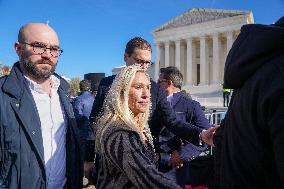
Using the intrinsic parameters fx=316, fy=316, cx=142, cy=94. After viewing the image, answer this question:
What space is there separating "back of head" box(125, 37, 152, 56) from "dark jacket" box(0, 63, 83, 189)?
1.51m

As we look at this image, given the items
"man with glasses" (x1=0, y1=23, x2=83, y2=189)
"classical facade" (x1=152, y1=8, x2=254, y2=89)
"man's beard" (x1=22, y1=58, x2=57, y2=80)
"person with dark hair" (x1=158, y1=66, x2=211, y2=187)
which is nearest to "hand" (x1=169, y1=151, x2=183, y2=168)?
"person with dark hair" (x1=158, y1=66, x2=211, y2=187)

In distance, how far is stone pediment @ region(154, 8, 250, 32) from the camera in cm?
5050

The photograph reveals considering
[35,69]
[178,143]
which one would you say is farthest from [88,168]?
[178,143]

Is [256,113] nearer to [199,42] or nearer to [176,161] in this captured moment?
[176,161]

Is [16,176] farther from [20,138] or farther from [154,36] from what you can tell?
[154,36]

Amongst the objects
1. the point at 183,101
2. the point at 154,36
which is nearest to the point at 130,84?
the point at 183,101

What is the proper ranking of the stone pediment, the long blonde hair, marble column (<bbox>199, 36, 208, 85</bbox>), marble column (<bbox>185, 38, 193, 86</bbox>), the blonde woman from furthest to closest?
marble column (<bbox>185, 38, 193, 86</bbox>) → marble column (<bbox>199, 36, 208, 85</bbox>) → the stone pediment → the long blonde hair → the blonde woman

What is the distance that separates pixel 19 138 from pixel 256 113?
6.06 ft

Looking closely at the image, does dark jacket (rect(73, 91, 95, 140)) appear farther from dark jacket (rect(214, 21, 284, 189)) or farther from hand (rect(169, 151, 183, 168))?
dark jacket (rect(214, 21, 284, 189))

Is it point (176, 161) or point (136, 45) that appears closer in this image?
point (176, 161)

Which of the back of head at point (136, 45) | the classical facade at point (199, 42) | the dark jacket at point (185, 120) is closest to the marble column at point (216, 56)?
the classical facade at point (199, 42)

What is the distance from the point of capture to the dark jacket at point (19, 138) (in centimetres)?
233

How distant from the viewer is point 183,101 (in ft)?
14.6

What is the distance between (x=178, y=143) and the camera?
414 centimetres
